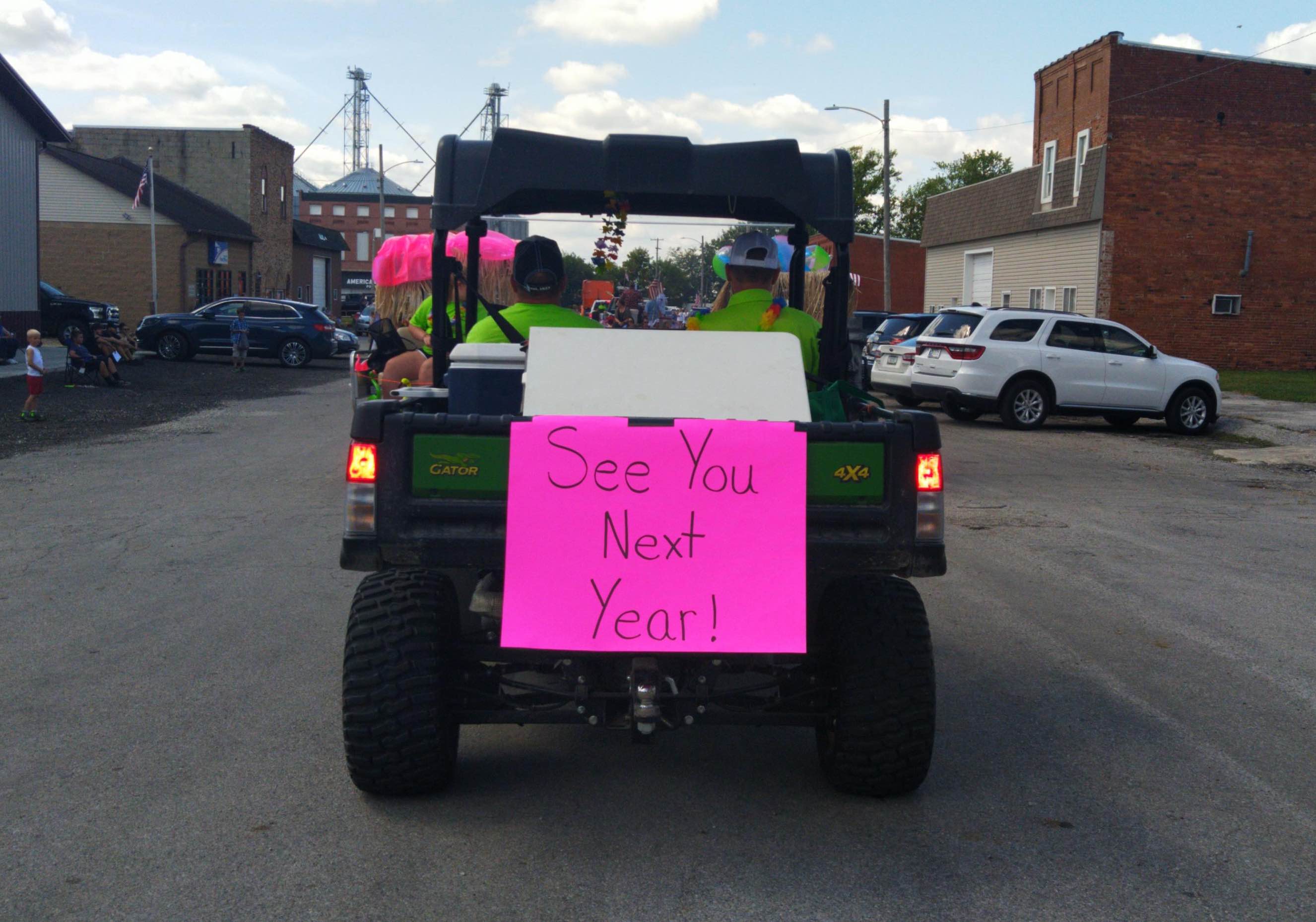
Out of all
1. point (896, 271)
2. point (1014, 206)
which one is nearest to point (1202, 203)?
point (1014, 206)

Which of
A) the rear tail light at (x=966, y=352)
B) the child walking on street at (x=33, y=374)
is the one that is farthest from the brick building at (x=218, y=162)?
the rear tail light at (x=966, y=352)

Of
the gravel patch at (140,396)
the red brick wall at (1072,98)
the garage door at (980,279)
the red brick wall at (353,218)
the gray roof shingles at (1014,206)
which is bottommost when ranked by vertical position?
the gravel patch at (140,396)

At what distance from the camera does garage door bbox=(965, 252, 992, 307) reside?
4162 centimetres

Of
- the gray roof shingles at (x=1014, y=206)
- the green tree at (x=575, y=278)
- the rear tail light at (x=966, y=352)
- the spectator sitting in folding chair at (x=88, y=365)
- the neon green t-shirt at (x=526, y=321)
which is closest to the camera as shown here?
the neon green t-shirt at (x=526, y=321)

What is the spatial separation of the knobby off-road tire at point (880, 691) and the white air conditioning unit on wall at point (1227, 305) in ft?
105

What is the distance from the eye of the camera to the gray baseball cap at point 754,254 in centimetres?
582

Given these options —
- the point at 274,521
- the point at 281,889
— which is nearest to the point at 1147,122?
the point at 274,521

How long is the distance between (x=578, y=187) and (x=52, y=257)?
50474 millimetres

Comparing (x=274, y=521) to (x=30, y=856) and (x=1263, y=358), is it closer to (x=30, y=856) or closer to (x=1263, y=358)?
(x=30, y=856)

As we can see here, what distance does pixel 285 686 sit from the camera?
18.8 feet

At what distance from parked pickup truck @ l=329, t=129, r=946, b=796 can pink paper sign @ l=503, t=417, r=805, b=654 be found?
1cm

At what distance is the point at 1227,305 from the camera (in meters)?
33.3

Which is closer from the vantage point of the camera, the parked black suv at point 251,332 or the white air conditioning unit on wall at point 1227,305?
the parked black suv at point 251,332

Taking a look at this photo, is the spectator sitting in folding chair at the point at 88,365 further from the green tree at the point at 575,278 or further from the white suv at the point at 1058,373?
the green tree at the point at 575,278
